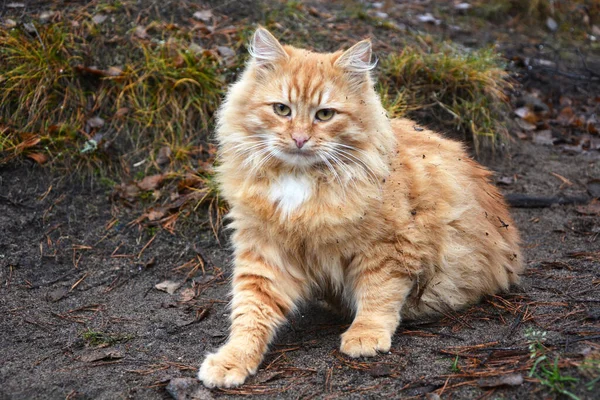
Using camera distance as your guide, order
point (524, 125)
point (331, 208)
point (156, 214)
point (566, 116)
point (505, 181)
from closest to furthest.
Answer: point (331, 208)
point (156, 214)
point (505, 181)
point (524, 125)
point (566, 116)

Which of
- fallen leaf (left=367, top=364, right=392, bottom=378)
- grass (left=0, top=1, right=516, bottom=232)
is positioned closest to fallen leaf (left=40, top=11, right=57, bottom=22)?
grass (left=0, top=1, right=516, bottom=232)

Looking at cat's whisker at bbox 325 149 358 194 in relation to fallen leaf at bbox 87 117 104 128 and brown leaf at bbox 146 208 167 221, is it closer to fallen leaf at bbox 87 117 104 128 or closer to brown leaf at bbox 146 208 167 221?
brown leaf at bbox 146 208 167 221

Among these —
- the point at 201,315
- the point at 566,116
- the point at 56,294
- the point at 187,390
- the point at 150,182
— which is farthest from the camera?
the point at 566,116

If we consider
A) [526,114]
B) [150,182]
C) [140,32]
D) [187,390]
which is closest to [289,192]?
[187,390]

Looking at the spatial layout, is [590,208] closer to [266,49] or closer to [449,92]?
[449,92]

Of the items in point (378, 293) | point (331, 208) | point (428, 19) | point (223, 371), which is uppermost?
point (331, 208)

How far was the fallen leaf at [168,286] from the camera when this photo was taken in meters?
4.04

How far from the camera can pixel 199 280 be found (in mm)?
4188

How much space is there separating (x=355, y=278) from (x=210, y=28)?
3340mm

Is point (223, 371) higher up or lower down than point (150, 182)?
higher up

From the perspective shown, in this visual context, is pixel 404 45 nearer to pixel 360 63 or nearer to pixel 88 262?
pixel 360 63

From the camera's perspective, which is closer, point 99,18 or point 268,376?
point 268,376

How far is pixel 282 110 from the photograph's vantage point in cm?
309

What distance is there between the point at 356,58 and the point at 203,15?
3.06m
